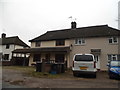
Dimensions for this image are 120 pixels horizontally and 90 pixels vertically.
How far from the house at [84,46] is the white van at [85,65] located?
22.7ft

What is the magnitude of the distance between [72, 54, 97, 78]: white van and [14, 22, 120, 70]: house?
6.93 m

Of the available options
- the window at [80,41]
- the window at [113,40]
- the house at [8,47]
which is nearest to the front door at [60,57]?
the window at [80,41]

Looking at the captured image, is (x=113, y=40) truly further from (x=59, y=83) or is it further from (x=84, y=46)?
(x=59, y=83)

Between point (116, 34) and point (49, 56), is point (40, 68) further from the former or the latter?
point (116, 34)

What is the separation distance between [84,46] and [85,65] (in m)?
10.7

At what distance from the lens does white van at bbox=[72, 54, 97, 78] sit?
42.2ft

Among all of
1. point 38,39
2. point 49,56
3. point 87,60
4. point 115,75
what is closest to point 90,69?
point 87,60

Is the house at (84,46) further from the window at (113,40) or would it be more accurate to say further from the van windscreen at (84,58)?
the van windscreen at (84,58)

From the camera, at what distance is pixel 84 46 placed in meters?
23.4

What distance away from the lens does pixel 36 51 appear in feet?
82.9

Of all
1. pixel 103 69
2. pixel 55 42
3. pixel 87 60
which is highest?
pixel 55 42

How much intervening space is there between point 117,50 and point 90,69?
10.1m

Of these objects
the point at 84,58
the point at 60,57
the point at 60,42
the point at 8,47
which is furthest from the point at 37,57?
the point at 84,58

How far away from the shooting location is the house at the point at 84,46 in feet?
70.1
